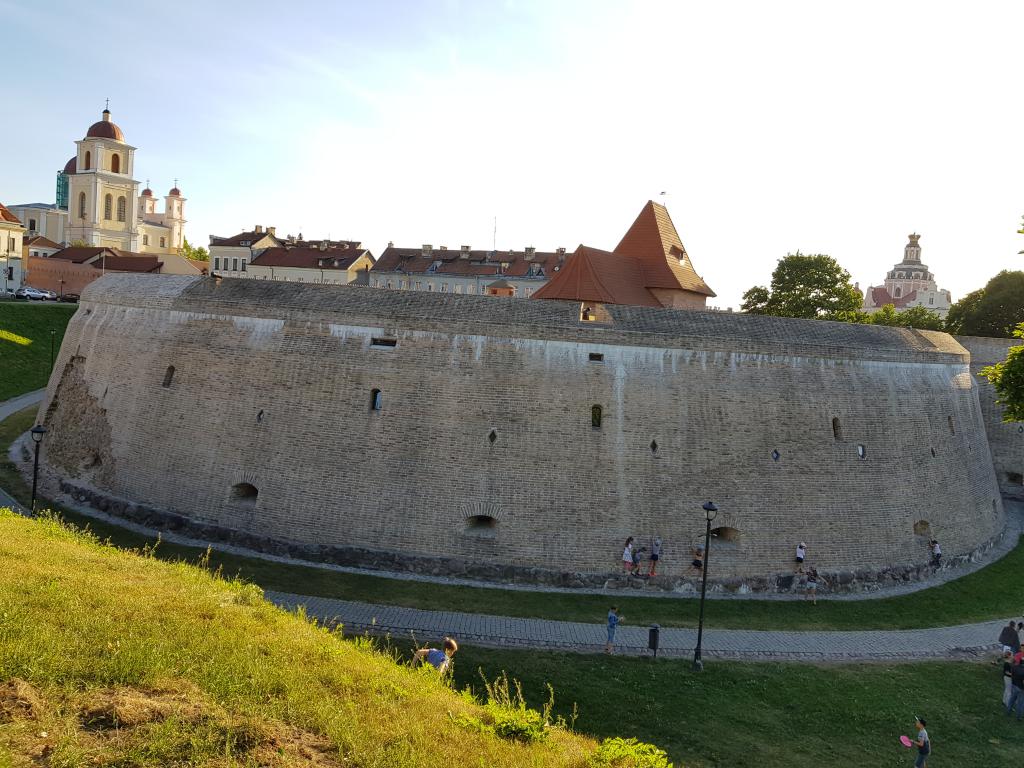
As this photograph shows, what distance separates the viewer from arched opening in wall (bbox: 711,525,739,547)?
2011 centimetres

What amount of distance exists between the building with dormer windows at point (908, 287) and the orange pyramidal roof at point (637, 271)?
87.1m

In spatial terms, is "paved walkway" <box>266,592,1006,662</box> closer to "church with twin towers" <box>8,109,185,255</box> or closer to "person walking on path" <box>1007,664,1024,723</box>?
"person walking on path" <box>1007,664,1024,723</box>

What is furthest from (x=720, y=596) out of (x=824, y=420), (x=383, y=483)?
(x=383, y=483)

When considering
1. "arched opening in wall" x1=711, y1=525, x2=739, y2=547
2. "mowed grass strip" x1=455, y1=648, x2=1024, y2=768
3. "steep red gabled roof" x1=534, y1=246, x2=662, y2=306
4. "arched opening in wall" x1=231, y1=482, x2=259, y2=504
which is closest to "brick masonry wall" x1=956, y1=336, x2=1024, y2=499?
"steep red gabled roof" x1=534, y1=246, x2=662, y2=306

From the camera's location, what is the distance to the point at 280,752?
7.19 meters

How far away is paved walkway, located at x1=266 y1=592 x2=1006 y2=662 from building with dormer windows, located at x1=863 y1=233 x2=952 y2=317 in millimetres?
99825

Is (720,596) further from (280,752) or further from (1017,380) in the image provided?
(280,752)

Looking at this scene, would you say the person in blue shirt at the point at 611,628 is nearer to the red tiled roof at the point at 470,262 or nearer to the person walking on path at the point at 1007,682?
the person walking on path at the point at 1007,682

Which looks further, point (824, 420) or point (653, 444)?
point (824, 420)

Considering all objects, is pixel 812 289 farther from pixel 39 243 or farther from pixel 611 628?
pixel 39 243

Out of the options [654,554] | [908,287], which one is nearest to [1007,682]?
[654,554]

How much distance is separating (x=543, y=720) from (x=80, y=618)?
5420 mm

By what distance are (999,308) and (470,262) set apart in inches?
1453

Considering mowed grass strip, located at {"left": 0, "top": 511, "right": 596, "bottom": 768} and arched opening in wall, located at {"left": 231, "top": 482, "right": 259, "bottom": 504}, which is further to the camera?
arched opening in wall, located at {"left": 231, "top": 482, "right": 259, "bottom": 504}
